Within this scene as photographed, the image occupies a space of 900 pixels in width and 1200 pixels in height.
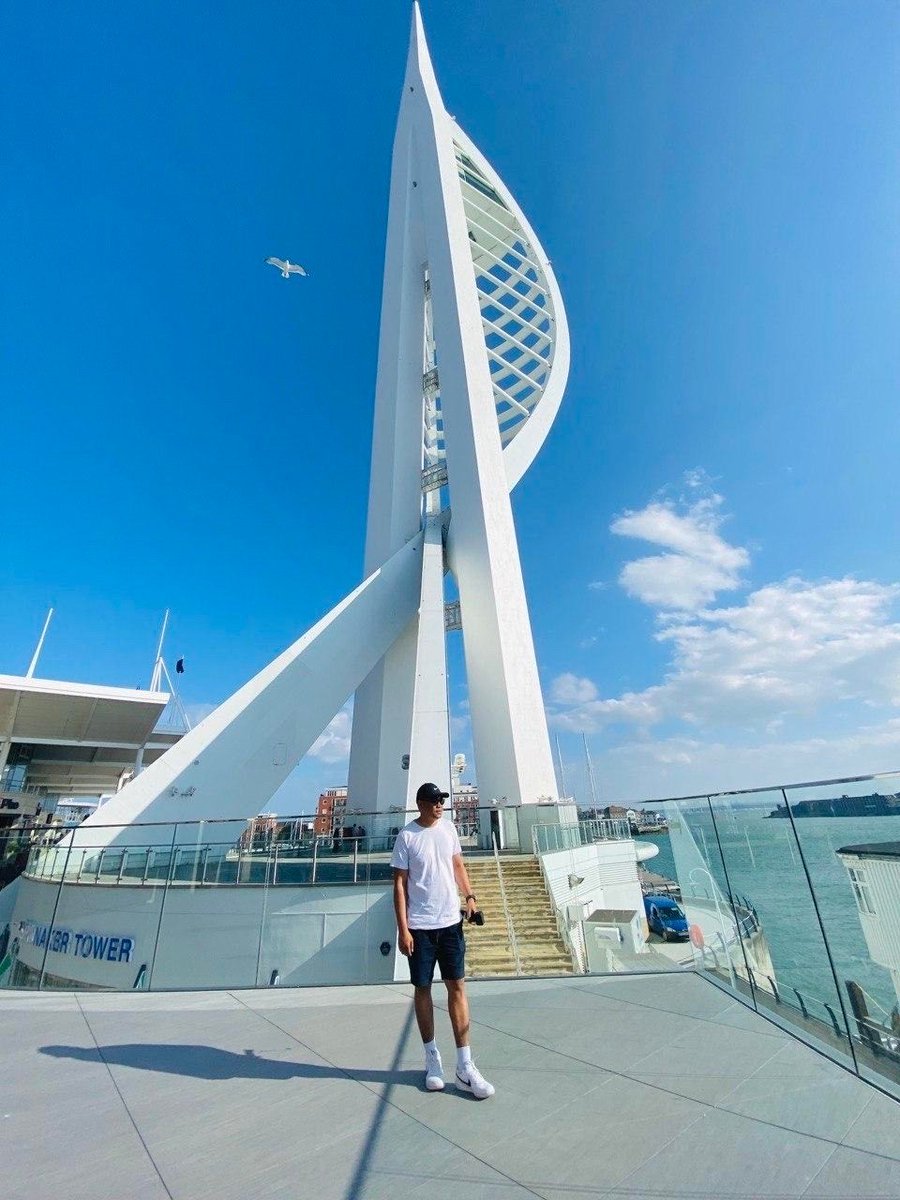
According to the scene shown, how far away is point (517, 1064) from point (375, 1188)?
0.96 meters

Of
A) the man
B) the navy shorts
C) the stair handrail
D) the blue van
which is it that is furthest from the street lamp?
the blue van

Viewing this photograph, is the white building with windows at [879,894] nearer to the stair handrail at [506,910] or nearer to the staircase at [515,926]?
the stair handrail at [506,910]

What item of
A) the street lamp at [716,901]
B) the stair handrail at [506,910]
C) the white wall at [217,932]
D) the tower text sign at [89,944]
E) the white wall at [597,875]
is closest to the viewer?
the street lamp at [716,901]

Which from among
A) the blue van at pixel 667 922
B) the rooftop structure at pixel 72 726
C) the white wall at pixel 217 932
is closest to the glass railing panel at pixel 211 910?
the white wall at pixel 217 932

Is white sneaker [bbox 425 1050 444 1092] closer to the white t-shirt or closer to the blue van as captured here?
the white t-shirt

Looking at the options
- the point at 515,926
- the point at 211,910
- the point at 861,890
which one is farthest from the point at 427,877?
the point at 515,926

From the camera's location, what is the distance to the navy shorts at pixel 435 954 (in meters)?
2.27

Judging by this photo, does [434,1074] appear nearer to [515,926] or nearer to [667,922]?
[515,926]

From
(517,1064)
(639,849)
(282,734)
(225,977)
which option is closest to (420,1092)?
(517,1064)

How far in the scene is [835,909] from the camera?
7.75 feet

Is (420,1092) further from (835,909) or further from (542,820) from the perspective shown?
(542,820)

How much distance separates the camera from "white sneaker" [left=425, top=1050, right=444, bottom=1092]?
212cm

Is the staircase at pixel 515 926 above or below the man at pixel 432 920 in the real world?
below

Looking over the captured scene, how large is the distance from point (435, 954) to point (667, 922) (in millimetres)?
17000
